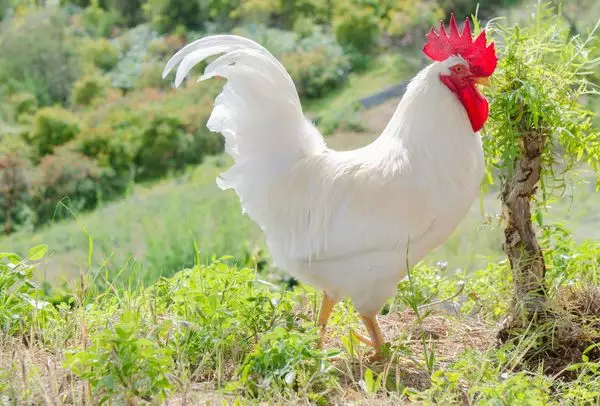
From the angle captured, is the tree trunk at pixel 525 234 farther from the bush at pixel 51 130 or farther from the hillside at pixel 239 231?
the bush at pixel 51 130

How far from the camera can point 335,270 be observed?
355cm

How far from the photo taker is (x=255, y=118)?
360 cm

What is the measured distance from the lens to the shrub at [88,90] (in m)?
12.4

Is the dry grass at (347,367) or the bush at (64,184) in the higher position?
the dry grass at (347,367)

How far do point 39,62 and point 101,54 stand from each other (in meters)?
1.03

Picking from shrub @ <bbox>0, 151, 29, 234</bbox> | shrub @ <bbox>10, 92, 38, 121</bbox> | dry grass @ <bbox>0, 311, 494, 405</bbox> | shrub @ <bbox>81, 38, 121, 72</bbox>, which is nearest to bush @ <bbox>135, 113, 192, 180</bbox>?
shrub @ <bbox>0, 151, 29, 234</bbox>

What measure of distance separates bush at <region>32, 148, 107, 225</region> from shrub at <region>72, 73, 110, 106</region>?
6.87ft

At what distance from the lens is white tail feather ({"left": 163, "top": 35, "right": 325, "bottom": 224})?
3529 mm

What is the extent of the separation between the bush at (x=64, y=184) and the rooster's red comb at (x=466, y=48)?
707 cm

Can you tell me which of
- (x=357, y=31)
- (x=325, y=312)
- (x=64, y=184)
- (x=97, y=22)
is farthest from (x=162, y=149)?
(x=325, y=312)

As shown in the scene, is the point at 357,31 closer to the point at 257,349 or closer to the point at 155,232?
the point at 155,232

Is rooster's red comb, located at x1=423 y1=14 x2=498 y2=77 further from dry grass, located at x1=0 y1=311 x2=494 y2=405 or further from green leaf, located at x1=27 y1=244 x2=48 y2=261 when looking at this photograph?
green leaf, located at x1=27 y1=244 x2=48 y2=261

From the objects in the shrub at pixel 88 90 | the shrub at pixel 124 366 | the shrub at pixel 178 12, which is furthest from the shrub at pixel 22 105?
the shrub at pixel 124 366

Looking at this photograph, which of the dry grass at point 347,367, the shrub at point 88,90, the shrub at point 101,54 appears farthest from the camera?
the shrub at point 101,54
